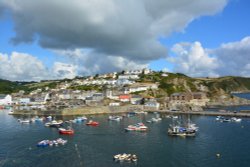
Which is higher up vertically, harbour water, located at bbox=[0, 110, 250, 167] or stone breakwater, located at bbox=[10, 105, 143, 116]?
stone breakwater, located at bbox=[10, 105, 143, 116]

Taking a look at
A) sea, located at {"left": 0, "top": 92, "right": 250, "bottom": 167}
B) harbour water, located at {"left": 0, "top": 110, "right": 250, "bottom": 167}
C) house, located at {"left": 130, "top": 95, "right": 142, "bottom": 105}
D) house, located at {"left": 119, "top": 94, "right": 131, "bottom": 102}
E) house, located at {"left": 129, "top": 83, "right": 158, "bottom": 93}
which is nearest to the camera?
sea, located at {"left": 0, "top": 92, "right": 250, "bottom": 167}

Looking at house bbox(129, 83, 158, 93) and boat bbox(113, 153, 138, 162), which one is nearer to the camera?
boat bbox(113, 153, 138, 162)

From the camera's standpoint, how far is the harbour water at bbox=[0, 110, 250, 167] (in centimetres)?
4294

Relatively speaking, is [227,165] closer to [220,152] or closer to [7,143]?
[220,152]

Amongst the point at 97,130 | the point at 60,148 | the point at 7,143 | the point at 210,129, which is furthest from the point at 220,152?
the point at 7,143

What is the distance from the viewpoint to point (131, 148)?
5084 centimetres

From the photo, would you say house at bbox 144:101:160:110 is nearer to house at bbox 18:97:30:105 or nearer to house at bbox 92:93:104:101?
house at bbox 92:93:104:101

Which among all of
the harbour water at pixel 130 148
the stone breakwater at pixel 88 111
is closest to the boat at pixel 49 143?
the harbour water at pixel 130 148

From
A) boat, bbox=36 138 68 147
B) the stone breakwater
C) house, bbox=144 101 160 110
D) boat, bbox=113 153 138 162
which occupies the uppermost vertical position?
house, bbox=144 101 160 110

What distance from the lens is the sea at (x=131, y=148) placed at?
42.8 m

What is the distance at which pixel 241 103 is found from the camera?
136375 mm

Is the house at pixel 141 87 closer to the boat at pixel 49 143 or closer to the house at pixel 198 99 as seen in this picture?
the house at pixel 198 99

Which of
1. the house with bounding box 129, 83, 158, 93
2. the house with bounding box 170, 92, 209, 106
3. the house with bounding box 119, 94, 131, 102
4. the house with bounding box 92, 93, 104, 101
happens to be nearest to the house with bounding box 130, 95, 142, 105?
the house with bounding box 119, 94, 131, 102

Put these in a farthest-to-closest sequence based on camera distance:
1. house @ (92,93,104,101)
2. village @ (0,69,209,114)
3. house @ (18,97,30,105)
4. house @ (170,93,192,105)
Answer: house @ (18,97,30,105)
house @ (92,93,104,101)
house @ (170,93,192,105)
village @ (0,69,209,114)
